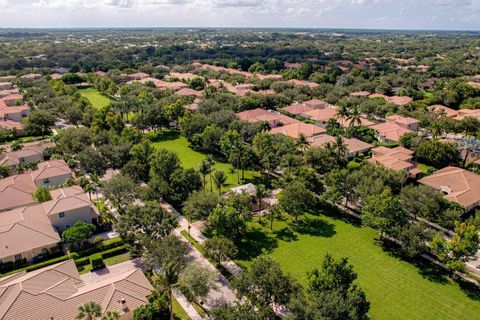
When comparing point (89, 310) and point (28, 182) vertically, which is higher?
point (89, 310)

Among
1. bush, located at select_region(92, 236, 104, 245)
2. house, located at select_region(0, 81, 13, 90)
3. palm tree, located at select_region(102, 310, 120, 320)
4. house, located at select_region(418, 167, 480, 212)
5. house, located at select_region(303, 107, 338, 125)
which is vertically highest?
house, located at select_region(0, 81, 13, 90)

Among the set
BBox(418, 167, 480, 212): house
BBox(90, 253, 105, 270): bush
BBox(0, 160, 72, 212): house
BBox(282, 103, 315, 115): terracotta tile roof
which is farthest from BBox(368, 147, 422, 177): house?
BBox(0, 160, 72, 212): house

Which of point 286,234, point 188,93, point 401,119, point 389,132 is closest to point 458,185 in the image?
point 389,132

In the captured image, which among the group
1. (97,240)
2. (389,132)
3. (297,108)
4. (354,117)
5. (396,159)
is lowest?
(97,240)

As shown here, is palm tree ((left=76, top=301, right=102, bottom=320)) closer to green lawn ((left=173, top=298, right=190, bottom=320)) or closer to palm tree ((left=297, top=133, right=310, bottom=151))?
green lawn ((left=173, top=298, right=190, bottom=320))

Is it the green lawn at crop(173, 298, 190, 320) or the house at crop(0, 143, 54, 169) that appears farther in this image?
the house at crop(0, 143, 54, 169)

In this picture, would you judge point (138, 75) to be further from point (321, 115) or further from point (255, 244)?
point (255, 244)

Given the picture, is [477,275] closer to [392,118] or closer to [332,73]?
[392,118]

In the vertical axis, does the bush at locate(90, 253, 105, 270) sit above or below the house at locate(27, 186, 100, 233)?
below
